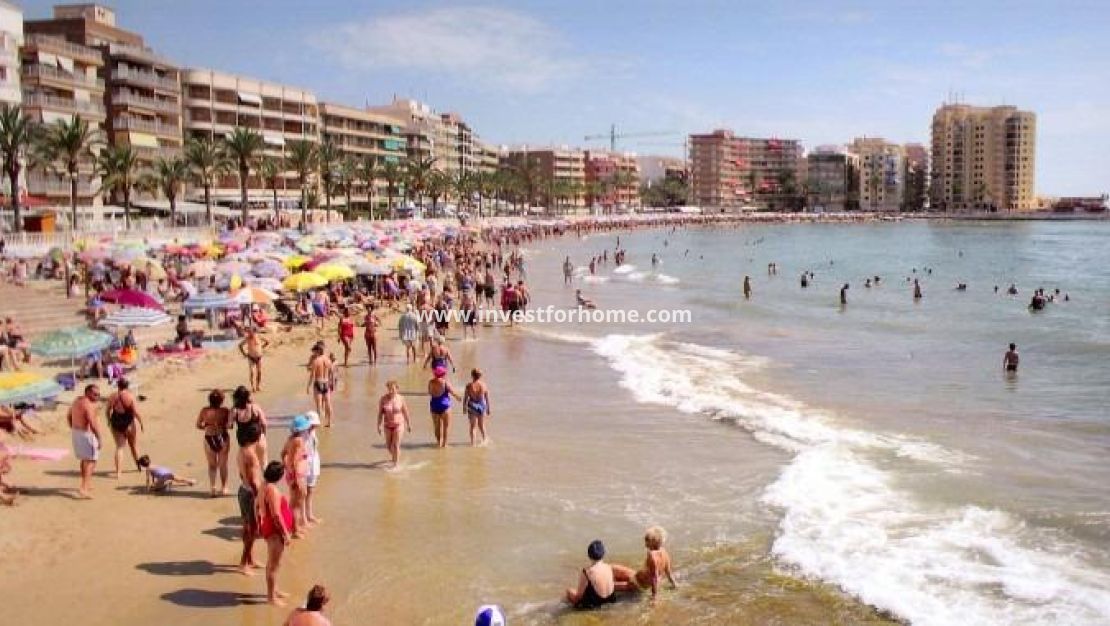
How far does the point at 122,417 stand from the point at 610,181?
566 feet

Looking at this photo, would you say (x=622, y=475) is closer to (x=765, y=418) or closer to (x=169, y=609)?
(x=765, y=418)

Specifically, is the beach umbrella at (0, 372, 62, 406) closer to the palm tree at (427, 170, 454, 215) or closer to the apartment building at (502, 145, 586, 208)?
the palm tree at (427, 170, 454, 215)

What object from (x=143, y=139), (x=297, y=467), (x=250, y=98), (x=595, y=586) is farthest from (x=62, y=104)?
(x=595, y=586)

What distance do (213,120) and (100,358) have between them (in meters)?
60.1

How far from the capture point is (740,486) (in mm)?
11062

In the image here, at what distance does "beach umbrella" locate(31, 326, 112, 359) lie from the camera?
1424 cm

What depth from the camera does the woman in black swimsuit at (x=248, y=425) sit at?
8711 mm

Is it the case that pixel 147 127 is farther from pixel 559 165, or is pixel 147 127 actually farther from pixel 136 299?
pixel 559 165

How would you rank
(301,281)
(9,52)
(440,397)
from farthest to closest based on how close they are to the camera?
(9,52)
(301,281)
(440,397)

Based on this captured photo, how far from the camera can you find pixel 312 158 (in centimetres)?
6303

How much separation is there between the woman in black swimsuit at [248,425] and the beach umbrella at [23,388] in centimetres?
340

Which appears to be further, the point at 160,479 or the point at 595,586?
the point at 160,479

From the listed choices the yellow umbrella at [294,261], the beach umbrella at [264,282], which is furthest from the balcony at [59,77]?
the beach umbrella at [264,282]

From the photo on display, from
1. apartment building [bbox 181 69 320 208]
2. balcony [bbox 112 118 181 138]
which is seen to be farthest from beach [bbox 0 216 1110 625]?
apartment building [bbox 181 69 320 208]
